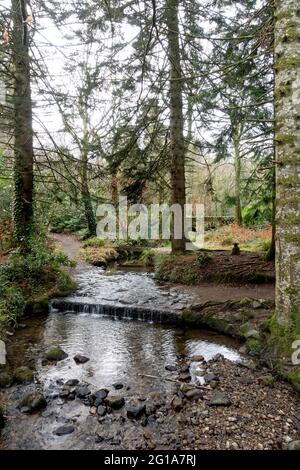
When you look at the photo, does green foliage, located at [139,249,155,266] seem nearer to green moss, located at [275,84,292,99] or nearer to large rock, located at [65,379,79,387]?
large rock, located at [65,379,79,387]

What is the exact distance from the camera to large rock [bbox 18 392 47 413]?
138 inches

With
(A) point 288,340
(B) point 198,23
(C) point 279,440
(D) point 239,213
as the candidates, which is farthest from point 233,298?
(D) point 239,213

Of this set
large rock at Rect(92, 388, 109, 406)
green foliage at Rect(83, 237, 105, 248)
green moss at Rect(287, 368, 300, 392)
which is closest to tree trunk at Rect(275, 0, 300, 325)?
green moss at Rect(287, 368, 300, 392)

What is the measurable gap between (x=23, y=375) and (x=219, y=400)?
2.55 metres

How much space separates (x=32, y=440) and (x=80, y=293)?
4849mm

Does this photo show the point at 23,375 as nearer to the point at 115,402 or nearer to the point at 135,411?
the point at 115,402

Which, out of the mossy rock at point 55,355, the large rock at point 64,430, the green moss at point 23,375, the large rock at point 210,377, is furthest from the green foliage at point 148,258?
the large rock at point 64,430

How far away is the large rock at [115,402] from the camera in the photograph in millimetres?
3479

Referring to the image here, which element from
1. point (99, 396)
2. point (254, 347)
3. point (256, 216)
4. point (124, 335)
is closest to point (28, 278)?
point (124, 335)

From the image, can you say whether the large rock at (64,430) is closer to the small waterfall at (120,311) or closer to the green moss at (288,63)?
the small waterfall at (120,311)

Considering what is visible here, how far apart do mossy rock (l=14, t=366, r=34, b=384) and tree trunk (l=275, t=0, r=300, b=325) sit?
344cm

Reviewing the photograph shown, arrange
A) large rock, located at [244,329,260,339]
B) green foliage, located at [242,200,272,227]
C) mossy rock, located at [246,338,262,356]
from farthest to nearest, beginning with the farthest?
1. green foliage, located at [242,200,272,227]
2. large rock, located at [244,329,260,339]
3. mossy rock, located at [246,338,262,356]

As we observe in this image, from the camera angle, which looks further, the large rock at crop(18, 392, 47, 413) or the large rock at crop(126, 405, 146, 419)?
the large rock at crop(18, 392, 47, 413)

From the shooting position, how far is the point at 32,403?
3.54 m
